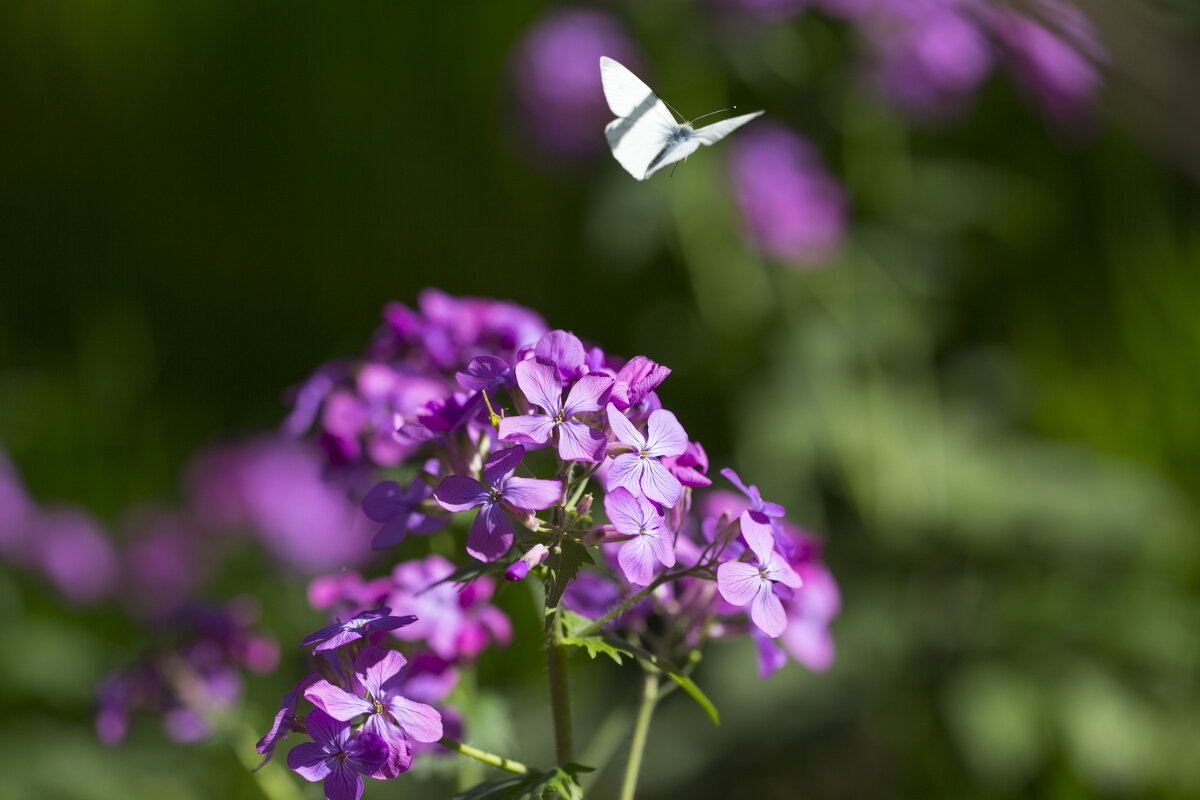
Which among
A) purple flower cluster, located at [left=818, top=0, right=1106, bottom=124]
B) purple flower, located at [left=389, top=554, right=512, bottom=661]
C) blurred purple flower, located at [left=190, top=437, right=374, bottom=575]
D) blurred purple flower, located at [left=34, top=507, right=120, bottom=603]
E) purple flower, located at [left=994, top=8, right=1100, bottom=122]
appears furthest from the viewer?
blurred purple flower, located at [left=190, top=437, right=374, bottom=575]

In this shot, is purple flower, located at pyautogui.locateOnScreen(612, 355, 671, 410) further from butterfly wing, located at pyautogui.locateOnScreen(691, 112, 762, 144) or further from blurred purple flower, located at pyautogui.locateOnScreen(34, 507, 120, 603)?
blurred purple flower, located at pyautogui.locateOnScreen(34, 507, 120, 603)

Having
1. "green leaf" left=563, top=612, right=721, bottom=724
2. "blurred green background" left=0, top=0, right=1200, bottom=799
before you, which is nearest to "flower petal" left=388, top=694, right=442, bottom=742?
"green leaf" left=563, top=612, right=721, bottom=724

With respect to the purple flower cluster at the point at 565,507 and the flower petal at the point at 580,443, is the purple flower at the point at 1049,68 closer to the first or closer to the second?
the purple flower cluster at the point at 565,507

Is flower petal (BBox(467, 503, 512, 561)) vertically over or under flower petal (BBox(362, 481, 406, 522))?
over

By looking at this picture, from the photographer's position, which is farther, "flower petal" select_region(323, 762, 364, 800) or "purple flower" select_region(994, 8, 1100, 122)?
"purple flower" select_region(994, 8, 1100, 122)

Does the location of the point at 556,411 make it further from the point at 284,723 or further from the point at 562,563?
the point at 284,723

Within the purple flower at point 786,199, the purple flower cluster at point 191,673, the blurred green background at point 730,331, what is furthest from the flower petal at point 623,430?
the purple flower at point 786,199

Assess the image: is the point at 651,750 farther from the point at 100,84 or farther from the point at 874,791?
the point at 100,84

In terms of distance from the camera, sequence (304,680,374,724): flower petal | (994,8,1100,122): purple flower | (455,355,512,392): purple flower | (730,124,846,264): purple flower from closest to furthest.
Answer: (304,680,374,724): flower petal
(455,355,512,392): purple flower
(994,8,1100,122): purple flower
(730,124,846,264): purple flower
